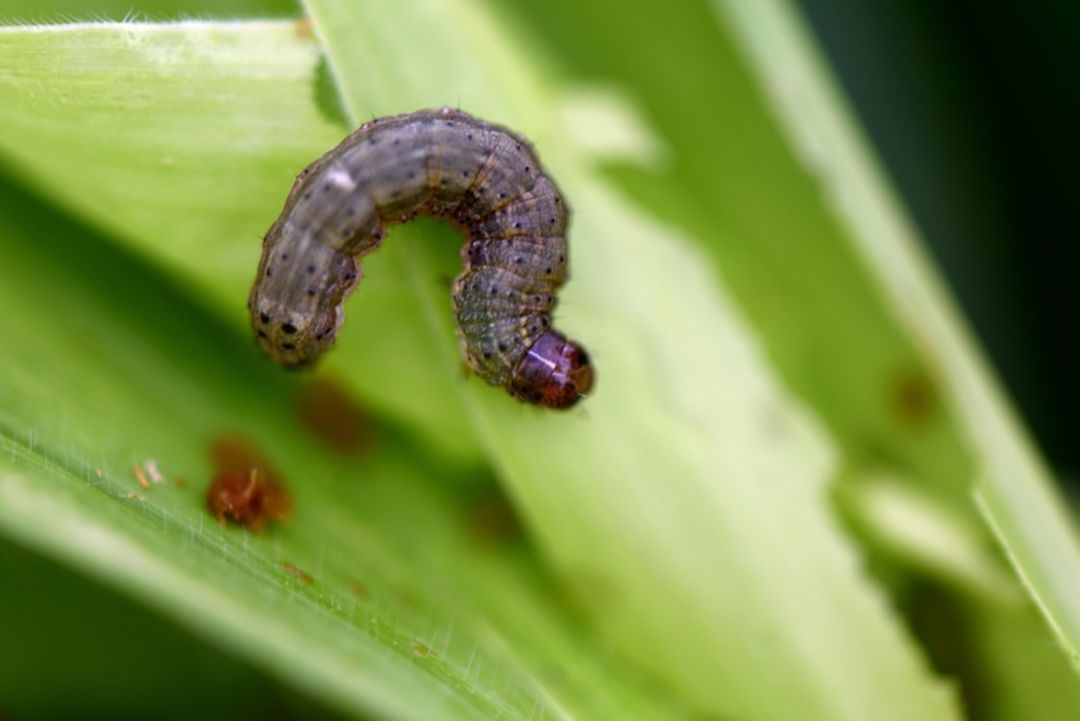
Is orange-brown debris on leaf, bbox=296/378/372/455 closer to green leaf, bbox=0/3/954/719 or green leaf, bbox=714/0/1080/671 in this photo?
green leaf, bbox=0/3/954/719

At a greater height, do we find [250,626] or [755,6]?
[755,6]

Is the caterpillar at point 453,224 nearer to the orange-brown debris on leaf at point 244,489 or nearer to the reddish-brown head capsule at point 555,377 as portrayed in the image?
the reddish-brown head capsule at point 555,377

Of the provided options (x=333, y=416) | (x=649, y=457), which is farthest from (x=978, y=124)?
(x=333, y=416)

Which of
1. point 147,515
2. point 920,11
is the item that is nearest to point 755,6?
point 920,11

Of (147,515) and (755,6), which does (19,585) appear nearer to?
(147,515)

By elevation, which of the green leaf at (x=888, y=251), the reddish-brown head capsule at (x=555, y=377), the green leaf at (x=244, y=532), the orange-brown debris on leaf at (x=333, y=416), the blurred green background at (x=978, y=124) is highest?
the blurred green background at (x=978, y=124)

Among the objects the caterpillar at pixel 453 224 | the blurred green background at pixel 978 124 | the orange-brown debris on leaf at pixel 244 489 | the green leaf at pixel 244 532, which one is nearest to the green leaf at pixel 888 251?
the blurred green background at pixel 978 124

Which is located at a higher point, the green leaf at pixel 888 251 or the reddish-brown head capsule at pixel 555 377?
the green leaf at pixel 888 251

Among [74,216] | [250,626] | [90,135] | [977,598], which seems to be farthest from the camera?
[977,598]

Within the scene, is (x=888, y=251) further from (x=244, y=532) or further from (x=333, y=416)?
(x=244, y=532)
